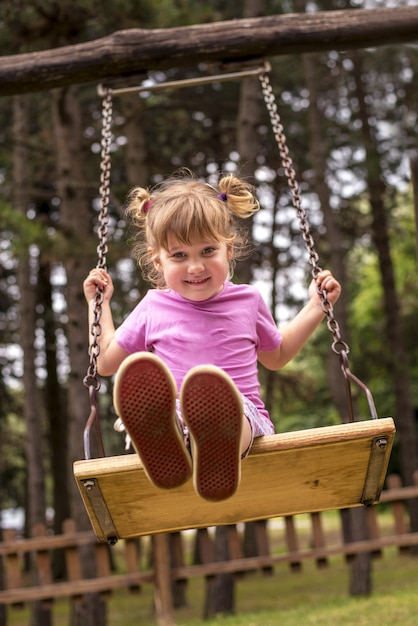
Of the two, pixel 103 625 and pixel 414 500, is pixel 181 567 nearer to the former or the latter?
pixel 103 625

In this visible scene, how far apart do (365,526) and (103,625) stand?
3.45 m

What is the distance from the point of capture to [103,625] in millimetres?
10305

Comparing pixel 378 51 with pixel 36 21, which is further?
pixel 378 51

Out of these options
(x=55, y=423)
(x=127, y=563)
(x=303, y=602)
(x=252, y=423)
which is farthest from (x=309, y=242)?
(x=55, y=423)

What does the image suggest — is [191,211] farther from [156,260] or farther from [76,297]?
[76,297]

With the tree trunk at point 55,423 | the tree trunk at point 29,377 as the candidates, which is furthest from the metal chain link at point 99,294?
the tree trunk at point 55,423

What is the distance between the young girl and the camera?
2.85 metres

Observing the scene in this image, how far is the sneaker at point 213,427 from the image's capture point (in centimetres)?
282

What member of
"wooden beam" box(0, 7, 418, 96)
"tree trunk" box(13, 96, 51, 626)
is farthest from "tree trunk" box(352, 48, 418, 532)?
"wooden beam" box(0, 7, 418, 96)

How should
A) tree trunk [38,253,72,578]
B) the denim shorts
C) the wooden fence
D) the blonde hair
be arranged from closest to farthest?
the denim shorts, the blonde hair, the wooden fence, tree trunk [38,253,72,578]

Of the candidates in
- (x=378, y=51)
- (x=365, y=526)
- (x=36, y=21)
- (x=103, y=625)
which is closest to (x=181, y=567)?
(x=103, y=625)

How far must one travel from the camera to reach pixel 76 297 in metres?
10.2

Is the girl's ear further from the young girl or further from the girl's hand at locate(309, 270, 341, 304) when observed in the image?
the girl's hand at locate(309, 270, 341, 304)

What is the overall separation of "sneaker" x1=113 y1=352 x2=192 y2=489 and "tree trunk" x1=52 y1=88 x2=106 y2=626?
698cm
